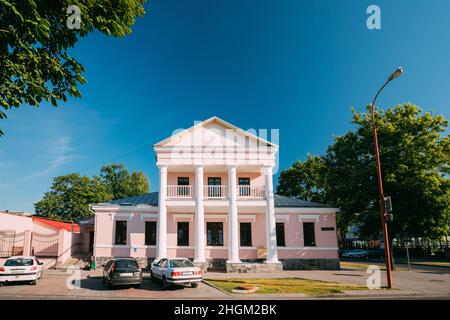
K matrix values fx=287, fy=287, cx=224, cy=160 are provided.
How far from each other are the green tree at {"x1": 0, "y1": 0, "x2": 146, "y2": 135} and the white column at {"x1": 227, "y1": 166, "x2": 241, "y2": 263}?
13.3 metres

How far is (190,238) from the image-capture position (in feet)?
70.5

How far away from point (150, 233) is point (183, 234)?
2.43 meters

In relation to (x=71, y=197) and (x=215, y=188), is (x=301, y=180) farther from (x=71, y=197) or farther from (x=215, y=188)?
(x=71, y=197)

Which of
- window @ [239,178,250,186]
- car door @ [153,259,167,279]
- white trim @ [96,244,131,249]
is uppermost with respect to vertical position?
window @ [239,178,250,186]

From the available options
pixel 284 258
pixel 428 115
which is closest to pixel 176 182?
pixel 284 258

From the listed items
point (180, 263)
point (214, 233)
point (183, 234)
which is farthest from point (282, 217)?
point (180, 263)

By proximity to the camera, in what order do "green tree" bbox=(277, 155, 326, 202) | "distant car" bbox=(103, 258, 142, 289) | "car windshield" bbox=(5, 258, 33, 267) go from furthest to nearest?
"green tree" bbox=(277, 155, 326, 202), "car windshield" bbox=(5, 258, 33, 267), "distant car" bbox=(103, 258, 142, 289)

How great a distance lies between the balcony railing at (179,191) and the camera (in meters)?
21.3

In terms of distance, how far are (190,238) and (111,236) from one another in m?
5.70

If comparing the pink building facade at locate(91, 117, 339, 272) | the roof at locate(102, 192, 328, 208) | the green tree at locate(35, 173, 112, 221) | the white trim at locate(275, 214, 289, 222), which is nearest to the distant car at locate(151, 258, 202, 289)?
the pink building facade at locate(91, 117, 339, 272)

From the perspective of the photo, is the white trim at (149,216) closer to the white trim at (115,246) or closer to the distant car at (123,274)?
the white trim at (115,246)

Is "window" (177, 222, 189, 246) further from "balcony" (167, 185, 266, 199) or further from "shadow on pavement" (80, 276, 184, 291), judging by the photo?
"shadow on pavement" (80, 276, 184, 291)

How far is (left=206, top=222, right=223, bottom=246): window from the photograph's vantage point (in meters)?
21.7
